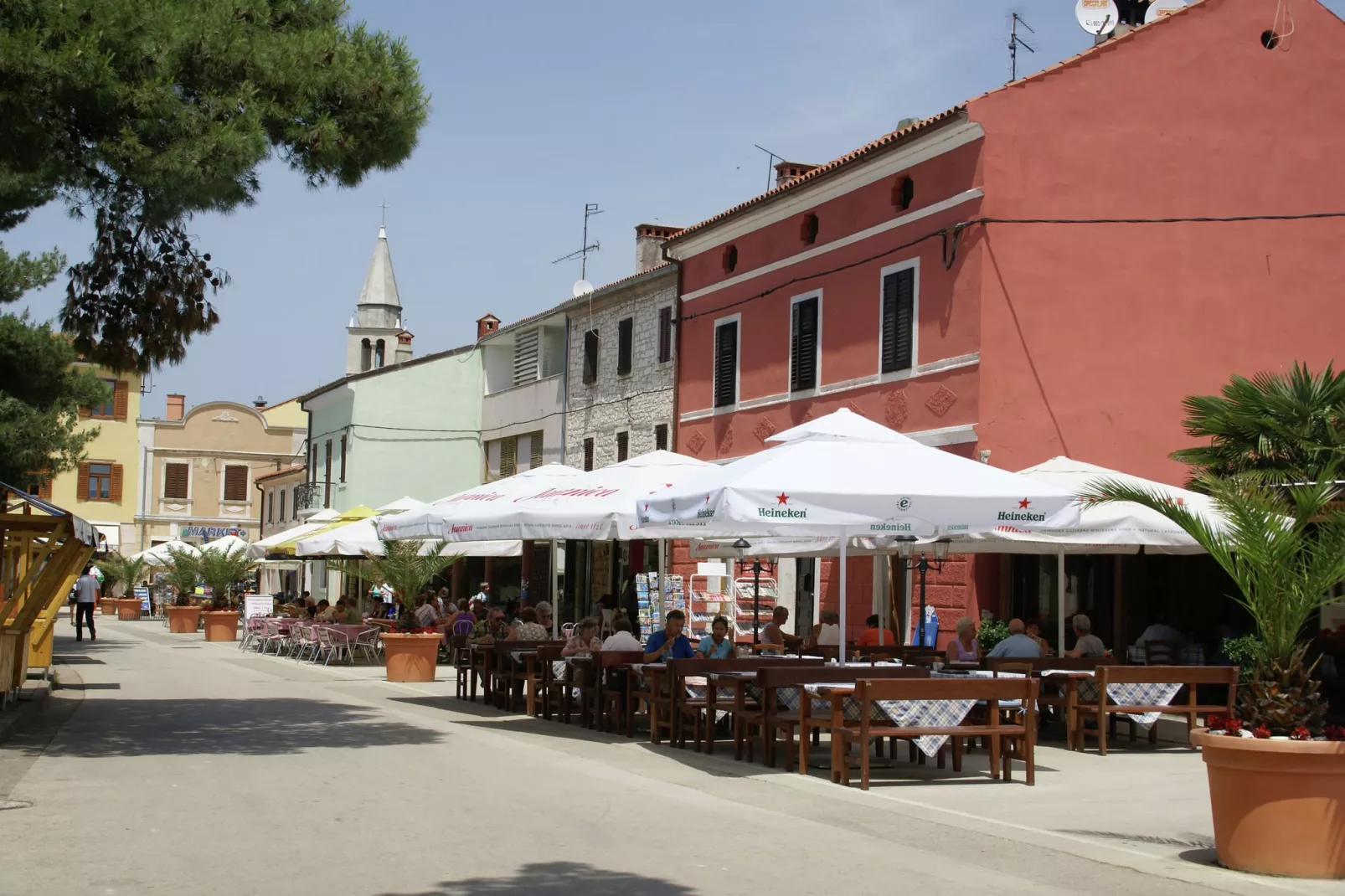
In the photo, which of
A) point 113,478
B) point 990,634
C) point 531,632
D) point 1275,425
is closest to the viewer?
point 1275,425

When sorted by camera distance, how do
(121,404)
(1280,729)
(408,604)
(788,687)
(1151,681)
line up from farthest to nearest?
(121,404)
(408,604)
(1151,681)
(788,687)
(1280,729)

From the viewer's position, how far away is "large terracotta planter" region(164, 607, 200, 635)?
41.8 m

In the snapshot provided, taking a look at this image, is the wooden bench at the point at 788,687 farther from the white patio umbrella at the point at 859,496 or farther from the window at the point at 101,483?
the window at the point at 101,483

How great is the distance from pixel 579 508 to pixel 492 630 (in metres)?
7.71

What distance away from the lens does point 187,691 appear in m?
19.9

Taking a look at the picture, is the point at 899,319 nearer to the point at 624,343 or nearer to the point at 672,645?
the point at 672,645

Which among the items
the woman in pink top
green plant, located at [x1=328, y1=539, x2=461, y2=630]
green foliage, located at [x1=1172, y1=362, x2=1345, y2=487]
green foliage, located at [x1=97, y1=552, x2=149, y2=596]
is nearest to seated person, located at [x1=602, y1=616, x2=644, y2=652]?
the woman in pink top

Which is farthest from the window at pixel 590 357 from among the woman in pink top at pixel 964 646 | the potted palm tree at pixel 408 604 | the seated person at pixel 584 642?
the woman in pink top at pixel 964 646

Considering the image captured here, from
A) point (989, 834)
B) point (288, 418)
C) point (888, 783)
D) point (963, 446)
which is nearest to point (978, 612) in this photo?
point (963, 446)

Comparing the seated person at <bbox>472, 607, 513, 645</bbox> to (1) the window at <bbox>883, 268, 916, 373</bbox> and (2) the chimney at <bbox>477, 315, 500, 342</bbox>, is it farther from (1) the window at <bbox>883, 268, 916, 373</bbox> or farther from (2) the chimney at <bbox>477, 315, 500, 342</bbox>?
(2) the chimney at <bbox>477, 315, 500, 342</bbox>

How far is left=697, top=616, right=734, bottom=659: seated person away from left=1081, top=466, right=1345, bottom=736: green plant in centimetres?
696

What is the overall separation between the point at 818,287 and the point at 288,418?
5449 cm

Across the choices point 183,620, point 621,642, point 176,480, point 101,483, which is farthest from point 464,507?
point 176,480

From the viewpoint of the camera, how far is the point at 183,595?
144 ft
